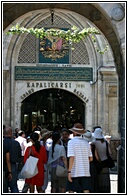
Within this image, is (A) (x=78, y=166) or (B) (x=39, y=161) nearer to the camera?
(A) (x=78, y=166)

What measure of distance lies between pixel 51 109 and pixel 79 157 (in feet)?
54.4

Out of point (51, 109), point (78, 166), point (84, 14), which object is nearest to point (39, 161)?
point (78, 166)

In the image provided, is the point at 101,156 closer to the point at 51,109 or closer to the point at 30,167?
the point at 30,167

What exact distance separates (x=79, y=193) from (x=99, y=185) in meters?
1.57

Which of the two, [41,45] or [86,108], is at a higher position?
[41,45]

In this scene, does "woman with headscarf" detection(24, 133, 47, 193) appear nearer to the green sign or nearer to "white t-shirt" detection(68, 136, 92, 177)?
"white t-shirt" detection(68, 136, 92, 177)

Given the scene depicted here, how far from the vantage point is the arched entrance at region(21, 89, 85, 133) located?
2270 centimetres

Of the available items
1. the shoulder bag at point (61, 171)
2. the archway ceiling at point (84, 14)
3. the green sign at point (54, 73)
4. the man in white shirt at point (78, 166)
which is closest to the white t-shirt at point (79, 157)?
the man in white shirt at point (78, 166)

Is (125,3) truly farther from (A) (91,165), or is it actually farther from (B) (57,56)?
(B) (57,56)

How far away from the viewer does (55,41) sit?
21922 mm

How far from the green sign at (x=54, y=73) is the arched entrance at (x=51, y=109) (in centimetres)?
99

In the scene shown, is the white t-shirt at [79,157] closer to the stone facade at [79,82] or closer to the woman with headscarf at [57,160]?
the woman with headscarf at [57,160]

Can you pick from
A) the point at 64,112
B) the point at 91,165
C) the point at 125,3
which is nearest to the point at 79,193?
the point at 91,165

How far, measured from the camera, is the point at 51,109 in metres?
24.1
